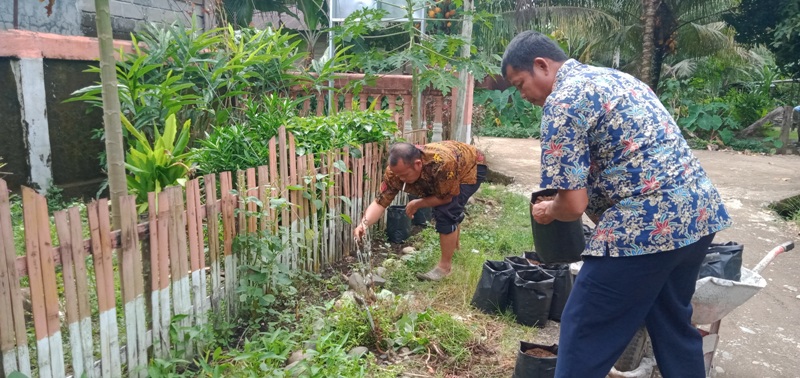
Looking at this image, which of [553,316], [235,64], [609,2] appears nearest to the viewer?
[553,316]

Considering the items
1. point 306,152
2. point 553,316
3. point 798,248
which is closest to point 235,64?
point 306,152

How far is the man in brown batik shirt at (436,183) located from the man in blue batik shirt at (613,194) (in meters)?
1.85

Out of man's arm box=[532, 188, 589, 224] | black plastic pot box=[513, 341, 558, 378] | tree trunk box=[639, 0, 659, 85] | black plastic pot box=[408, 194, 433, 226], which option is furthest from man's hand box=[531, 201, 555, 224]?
tree trunk box=[639, 0, 659, 85]

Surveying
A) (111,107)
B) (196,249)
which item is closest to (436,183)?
(196,249)

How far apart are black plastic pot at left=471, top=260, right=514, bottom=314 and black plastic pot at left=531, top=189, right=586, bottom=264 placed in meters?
1.23

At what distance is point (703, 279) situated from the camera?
2.63m

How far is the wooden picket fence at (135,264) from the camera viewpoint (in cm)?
233

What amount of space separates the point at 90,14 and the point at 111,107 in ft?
15.5

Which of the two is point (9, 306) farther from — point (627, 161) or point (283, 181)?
point (627, 161)

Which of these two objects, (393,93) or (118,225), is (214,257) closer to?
(118,225)

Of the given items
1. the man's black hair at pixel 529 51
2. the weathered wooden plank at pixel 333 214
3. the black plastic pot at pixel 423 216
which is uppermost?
the man's black hair at pixel 529 51

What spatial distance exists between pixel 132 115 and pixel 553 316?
14.5 ft

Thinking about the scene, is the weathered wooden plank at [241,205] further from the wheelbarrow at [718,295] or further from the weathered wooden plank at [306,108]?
the weathered wooden plank at [306,108]

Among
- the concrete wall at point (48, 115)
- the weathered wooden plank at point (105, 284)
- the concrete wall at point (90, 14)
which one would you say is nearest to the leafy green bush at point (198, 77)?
the concrete wall at point (48, 115)
